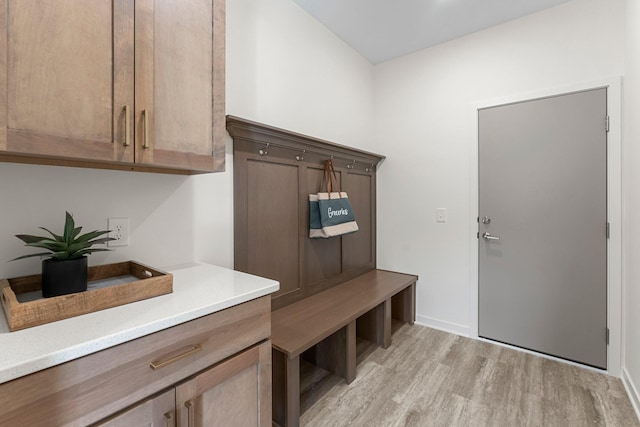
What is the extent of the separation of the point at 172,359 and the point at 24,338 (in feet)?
1.18

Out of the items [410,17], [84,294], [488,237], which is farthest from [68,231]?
[488,237]

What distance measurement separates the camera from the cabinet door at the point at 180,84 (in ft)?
3.57

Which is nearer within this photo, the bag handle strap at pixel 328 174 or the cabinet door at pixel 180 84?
the cabinet door at pixel 180 84

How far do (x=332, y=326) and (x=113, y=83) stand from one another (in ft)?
5.12

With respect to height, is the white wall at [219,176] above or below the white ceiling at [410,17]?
below

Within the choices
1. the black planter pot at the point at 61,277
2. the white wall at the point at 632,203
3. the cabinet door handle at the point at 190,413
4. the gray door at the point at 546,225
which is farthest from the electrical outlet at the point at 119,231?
the white wall at the point at 632,203

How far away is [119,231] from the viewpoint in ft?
4.35

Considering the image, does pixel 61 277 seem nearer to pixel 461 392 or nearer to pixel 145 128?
pixel 145 128

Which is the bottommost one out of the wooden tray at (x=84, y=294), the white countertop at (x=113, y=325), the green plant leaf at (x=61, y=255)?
the white countertop at (x=113, y=325)

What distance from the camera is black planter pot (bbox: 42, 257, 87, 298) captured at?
3.00 ft

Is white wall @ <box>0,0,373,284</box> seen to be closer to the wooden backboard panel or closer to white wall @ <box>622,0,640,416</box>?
the wooden backboard panel

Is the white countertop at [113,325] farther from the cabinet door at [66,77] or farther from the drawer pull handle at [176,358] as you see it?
the cabinet door at [66,77]

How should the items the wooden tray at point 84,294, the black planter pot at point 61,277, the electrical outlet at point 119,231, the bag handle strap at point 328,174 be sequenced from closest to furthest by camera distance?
1. the wooden tray at point 84,294
2. the black planter pot at point 61,277
3. the electrical outlet at point 119,231
4. the bag handle strap at point 328,174

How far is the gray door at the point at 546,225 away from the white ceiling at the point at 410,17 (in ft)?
2.30
